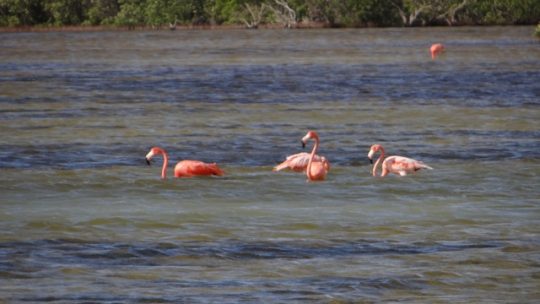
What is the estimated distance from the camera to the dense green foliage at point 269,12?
11656 cm

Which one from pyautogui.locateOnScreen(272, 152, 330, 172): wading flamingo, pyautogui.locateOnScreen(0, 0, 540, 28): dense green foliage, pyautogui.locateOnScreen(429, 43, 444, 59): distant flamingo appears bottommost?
pyautogui.locateOnScreen(0, 0, 540, 28): dense green foliage

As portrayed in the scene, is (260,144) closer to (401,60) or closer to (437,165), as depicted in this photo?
(437,165)

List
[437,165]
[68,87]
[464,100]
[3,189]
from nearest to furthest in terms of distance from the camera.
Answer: [3,189] → [437,165] → [464,100] → [68,87]

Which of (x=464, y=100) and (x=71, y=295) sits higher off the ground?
(x=71, y=295)

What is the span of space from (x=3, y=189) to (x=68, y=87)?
914 inches

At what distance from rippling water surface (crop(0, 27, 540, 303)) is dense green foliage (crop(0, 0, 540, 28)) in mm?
77262

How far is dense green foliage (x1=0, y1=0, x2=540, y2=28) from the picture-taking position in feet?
382

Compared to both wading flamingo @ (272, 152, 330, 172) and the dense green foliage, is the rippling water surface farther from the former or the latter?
the dense green foliage

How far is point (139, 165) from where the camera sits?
21219 mm

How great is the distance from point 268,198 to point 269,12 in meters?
109

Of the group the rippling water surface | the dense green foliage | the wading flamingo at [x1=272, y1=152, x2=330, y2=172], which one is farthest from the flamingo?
the dense green foliage

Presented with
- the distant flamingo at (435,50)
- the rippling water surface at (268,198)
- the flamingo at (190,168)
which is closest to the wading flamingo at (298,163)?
the rippling water surface at (268,198)

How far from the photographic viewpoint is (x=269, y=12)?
126 metres

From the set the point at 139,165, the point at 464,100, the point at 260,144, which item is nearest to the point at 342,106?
the point at 464,100
